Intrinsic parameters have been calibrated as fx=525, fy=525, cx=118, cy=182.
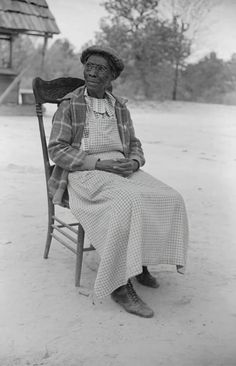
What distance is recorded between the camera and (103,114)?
2.79 metres

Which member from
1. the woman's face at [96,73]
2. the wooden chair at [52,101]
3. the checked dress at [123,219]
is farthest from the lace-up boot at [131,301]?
the woman's face at [96,73]

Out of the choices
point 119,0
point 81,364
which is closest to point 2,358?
point 81,364

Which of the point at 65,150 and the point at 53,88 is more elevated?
the point at 53,88

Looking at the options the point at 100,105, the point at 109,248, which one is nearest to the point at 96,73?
the point at 100,105

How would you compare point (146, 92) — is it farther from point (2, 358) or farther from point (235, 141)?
point (2, 358)

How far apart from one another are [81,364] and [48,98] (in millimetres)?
1494

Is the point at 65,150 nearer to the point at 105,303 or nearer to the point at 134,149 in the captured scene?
the point at 134,149

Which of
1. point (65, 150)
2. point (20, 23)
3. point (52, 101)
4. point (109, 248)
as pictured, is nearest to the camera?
point (109, 248)

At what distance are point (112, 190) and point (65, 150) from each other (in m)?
0.36

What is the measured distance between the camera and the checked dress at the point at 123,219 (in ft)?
7.66

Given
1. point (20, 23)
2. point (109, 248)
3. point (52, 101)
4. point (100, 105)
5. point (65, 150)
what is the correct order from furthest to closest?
point (20, 23) < point (52, 101) < point (100, 105) < point (65, 150) < point (109, 248)

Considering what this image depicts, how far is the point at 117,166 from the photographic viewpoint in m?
2.67

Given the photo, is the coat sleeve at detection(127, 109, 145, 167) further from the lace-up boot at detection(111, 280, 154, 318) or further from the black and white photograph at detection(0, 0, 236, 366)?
the lace-up boot at detection(111, 280, 154, 318)

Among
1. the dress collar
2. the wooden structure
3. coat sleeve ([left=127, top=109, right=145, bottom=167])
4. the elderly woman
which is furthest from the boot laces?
the wooden structure
